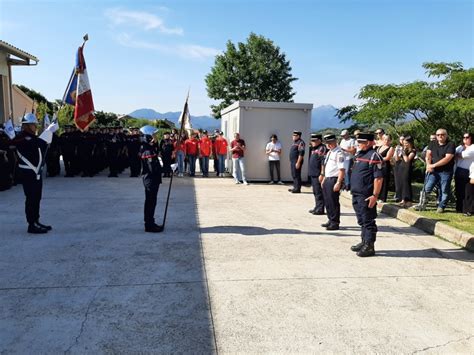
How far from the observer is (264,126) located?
1368 cm

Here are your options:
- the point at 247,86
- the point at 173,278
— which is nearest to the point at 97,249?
the point at 173,278

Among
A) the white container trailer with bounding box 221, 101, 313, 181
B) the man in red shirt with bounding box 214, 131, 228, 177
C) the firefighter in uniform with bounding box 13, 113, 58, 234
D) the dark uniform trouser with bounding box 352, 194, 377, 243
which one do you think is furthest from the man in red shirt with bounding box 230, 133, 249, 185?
the dark uniform trouser with bounding box 352, 194, 377, 243

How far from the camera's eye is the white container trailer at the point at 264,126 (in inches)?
535

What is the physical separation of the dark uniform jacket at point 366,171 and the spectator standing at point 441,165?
11.0 feet

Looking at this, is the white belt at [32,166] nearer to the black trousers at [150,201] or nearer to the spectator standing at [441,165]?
the black trousers at [150,201]

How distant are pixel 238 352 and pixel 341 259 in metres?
2.85

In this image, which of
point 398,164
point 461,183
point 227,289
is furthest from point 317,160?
point 227,289

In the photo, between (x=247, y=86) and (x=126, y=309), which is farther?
(x=247, y=86)

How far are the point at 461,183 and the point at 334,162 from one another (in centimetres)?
307

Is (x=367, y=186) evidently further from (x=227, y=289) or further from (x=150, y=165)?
(x=150, y=165)

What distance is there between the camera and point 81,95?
32.8 ft

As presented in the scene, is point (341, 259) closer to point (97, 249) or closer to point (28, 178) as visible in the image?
point (97, 249)

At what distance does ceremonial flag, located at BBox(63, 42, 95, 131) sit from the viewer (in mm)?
9719

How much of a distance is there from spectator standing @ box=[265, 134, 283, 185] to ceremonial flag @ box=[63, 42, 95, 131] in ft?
18.3
